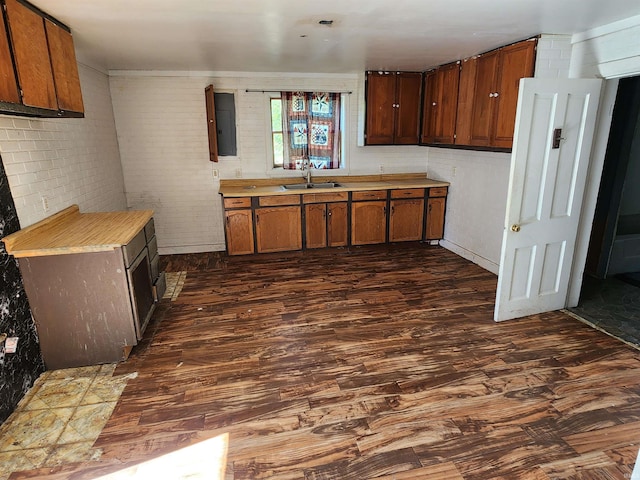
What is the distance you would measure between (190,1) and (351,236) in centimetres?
331

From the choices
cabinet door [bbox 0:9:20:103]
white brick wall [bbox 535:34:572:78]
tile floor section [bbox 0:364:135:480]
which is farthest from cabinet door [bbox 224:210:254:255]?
white brick wall [bbox 535:34:572:78]

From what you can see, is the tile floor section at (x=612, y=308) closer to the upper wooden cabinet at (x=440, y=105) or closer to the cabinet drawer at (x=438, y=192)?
the cabinet drawer at (x=438, y=192)

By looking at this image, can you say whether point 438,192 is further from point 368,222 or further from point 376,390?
point 376,390

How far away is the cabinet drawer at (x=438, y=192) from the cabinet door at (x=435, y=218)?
54 mm

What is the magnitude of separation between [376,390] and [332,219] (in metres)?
2.81

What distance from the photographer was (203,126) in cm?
482

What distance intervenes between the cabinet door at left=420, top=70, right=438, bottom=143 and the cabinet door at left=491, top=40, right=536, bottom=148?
1.20 metres

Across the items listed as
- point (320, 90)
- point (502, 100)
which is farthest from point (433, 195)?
point (320, 90)

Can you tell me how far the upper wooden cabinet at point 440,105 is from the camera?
4324 millimetres

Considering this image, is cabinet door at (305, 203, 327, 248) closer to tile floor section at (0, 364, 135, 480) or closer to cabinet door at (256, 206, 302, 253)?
cabinet door at (256, 206, 302, 253)

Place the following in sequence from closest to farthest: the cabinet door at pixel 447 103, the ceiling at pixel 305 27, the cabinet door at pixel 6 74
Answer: the cabinet door at pixel 6 74 < the ceiling at pixel 305 27 < the cabinet door at pixel 447 103

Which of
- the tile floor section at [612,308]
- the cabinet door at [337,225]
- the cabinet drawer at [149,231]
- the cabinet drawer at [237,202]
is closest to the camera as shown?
the tile floor section at [612,308]

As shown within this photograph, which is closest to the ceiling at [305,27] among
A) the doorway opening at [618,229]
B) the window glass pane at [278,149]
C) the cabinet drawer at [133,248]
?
the window glass pane at [278,149]

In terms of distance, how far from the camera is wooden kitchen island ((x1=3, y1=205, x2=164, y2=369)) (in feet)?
7.95
